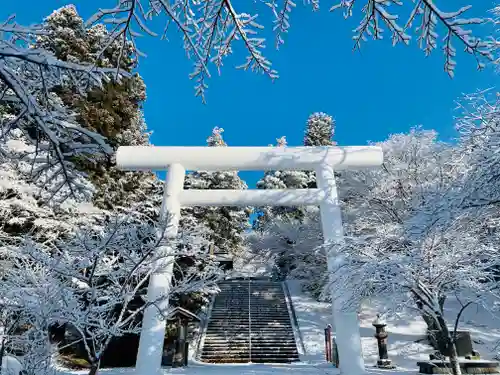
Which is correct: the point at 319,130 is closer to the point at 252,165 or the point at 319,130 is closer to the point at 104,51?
the point at 252,165

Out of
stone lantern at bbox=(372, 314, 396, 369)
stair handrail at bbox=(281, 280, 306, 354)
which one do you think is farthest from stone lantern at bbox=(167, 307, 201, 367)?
stone lantern at bbox=(372, 314, 396, 369)

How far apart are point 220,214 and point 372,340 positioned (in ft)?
35.0

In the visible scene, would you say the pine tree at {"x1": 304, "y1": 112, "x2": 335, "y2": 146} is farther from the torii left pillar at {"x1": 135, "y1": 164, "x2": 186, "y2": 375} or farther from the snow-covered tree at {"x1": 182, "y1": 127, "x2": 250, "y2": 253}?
the torii left pillar at {"x1": 135, "y1": 164, "x2": 186, "y2": 375}

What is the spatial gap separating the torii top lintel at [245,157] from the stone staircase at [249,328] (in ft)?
21.8

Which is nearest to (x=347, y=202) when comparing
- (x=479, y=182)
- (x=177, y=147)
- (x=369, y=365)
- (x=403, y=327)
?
(x=403, y=327)

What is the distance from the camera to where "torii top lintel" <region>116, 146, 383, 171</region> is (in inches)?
391

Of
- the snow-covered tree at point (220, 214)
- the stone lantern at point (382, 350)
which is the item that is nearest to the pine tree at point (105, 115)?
→ the snow-covered tree at point (220, 214)

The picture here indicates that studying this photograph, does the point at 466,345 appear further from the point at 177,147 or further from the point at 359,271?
the point at 177,147

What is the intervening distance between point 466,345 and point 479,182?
8.06 m

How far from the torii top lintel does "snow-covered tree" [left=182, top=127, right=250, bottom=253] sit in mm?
9580

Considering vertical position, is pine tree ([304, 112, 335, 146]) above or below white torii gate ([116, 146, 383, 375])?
above

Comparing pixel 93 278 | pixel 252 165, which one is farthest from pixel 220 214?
pixel 93 278

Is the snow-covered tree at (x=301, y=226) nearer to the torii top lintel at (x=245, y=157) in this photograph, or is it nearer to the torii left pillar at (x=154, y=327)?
the torii top lintel at (x=245, y=157)

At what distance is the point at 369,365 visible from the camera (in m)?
11.7
